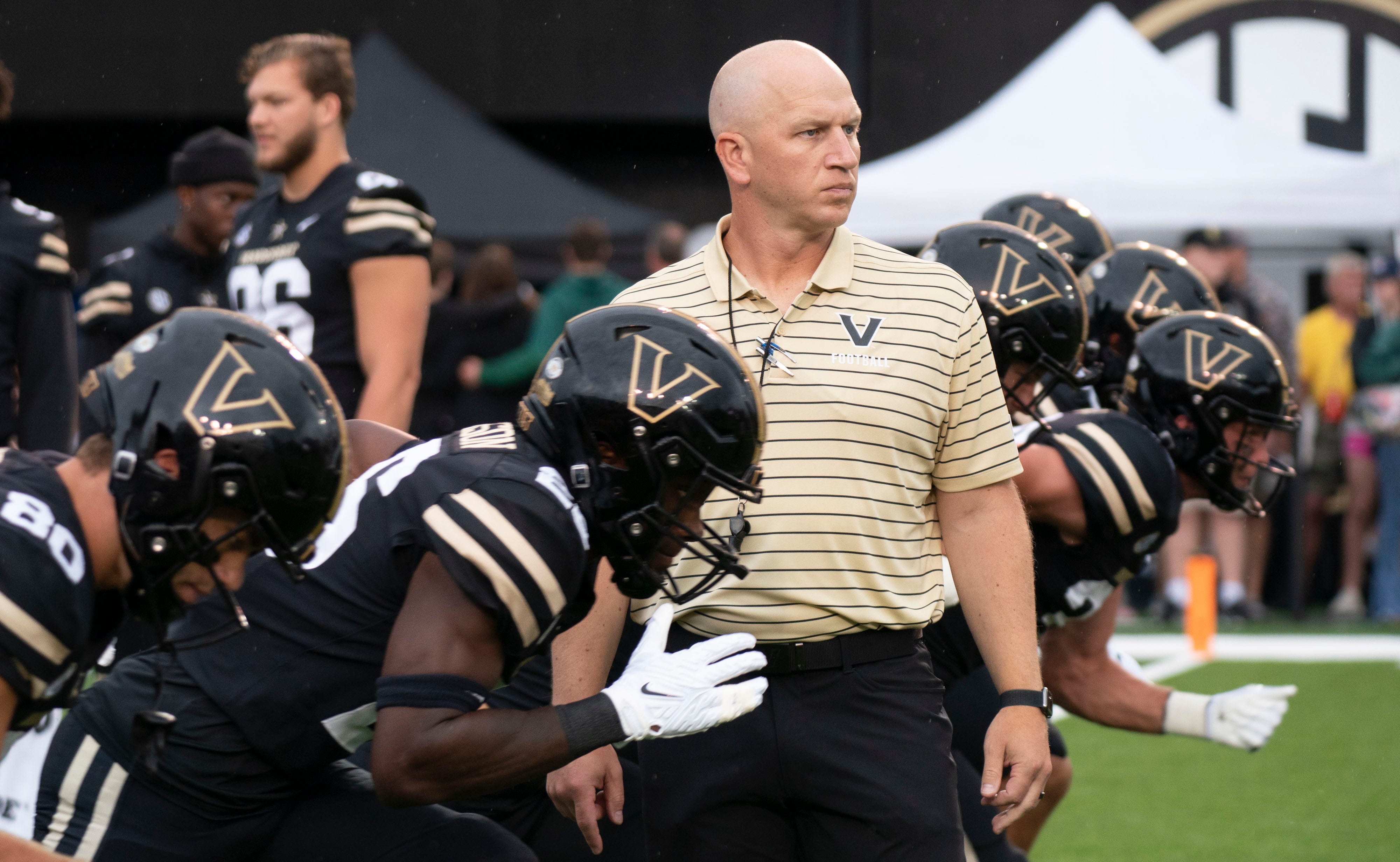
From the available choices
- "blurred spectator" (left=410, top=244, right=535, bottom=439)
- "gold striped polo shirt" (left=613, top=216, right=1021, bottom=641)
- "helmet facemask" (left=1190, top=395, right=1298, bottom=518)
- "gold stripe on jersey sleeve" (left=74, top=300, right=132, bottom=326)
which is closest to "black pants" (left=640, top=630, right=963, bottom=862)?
"gold striped polo shirt" (left=613, top=216, right=1021, bottom=641)

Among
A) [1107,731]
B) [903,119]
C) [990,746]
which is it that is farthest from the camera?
[903,119]

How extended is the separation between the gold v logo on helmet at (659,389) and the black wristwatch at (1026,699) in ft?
2.75

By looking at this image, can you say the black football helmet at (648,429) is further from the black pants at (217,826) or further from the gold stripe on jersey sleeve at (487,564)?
the black pants at (217,826)

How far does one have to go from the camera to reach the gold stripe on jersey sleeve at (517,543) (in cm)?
237

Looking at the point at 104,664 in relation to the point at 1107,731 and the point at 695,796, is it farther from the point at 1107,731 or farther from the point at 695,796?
the point at 1107,731

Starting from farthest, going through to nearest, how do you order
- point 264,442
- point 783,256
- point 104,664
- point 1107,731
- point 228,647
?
point 1107,731 → point 104,664 → point 783,256 → point 228,647 → point 264,442

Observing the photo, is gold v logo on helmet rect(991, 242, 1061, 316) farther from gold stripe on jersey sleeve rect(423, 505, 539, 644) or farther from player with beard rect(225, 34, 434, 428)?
gold stripe on jersey sleeve rect(423, 505, 539, 644)

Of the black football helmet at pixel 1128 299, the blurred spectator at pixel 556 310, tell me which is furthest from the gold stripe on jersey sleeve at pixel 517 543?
the blurred spectator at pixel 556 310

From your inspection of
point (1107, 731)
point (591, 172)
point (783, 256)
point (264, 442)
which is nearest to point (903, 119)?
point (591, 172)

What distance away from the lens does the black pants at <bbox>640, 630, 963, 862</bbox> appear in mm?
2742

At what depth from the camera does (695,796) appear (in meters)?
2.81

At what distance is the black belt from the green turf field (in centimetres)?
257

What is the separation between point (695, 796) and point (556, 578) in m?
0.61

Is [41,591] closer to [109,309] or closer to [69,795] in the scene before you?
[69,795]
